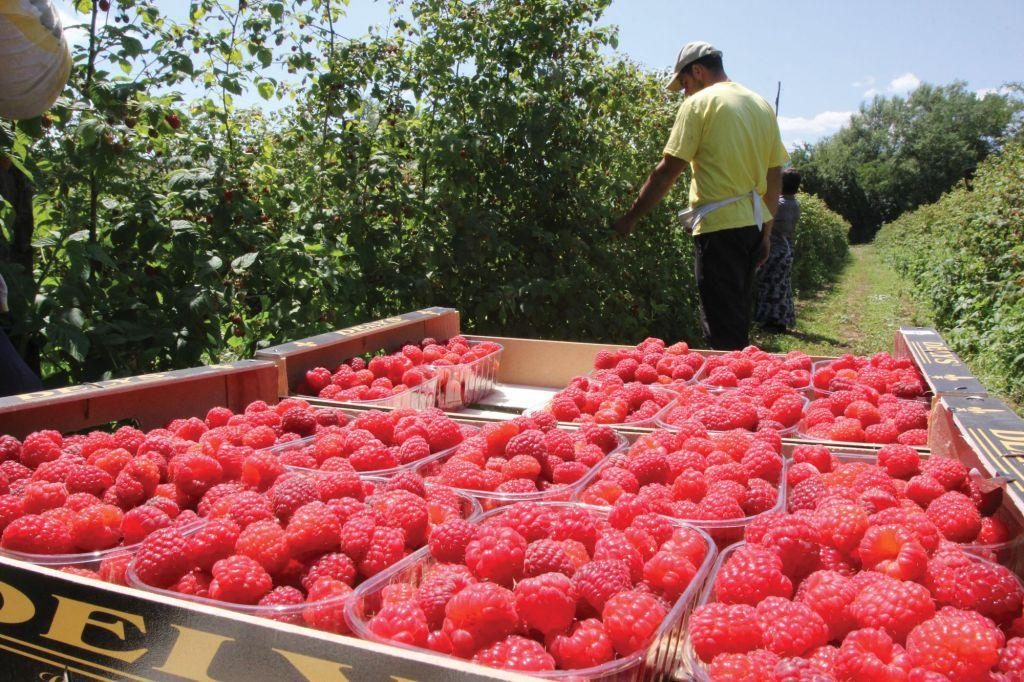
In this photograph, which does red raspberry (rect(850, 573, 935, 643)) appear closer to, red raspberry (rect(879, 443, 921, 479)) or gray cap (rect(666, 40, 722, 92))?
red raspberry (rect(879, 443, 921, 479))

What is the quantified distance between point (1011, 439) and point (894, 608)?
64cm

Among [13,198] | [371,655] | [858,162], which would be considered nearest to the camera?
[371,655]

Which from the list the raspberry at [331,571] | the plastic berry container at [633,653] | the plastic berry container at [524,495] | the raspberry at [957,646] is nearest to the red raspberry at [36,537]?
the raspberry at [331,571]

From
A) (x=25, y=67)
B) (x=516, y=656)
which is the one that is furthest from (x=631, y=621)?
(x=25, y=67)

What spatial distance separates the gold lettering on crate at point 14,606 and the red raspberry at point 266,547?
0.28 meters

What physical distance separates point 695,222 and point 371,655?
3110mm

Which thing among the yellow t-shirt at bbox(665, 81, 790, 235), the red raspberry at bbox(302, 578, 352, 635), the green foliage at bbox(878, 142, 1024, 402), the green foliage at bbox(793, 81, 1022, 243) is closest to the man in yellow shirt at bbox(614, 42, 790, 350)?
the yellow t-shirt at bbox(665, 81, 790, 235)

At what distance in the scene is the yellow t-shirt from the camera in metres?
3.45

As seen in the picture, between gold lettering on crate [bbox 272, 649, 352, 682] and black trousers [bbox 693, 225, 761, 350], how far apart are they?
3034mm

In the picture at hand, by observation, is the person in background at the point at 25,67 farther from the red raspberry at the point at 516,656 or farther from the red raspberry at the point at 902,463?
the red raspberry at the point at 902,463

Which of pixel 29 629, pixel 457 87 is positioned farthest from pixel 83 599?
pixel 457 87

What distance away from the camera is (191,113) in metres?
3.99

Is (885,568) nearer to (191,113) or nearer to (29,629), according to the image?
(29,629)

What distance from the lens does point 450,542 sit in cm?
115
